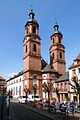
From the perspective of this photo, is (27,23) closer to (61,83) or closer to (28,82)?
(28,82)

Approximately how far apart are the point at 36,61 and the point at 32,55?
243 centimetres

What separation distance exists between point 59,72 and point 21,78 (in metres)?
14.5

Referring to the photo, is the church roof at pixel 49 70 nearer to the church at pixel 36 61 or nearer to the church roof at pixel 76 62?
the church at pixel 36 61

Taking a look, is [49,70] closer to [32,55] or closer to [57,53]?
[57,53]

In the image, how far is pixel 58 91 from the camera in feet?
205

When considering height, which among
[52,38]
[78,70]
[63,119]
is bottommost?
[63,119]

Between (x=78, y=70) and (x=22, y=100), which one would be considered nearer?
(x=78, y=70)

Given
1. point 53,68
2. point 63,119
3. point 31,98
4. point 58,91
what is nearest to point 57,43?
point 53,68

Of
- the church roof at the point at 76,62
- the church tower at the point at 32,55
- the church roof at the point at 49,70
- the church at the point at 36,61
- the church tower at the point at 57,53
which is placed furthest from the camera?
the church tower at the point at 57,53

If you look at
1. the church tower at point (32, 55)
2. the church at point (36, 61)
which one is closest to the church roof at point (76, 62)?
the church at point (36, 61)

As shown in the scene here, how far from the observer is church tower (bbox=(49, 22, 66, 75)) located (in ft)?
259

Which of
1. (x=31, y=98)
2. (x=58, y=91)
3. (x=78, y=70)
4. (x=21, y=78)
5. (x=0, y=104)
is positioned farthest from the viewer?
(x=21, y=78)

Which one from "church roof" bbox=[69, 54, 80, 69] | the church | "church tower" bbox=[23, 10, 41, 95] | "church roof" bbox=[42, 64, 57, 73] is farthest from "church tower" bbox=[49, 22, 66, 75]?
"church roof" bbox=[69, 54, 80, 69]

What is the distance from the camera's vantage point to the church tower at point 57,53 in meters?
79.0
